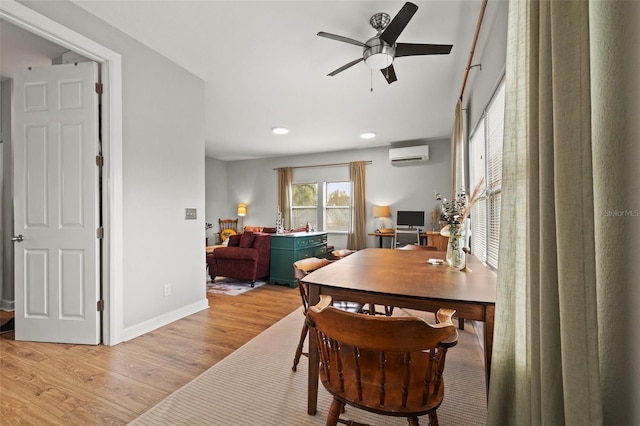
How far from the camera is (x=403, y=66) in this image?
310 cm

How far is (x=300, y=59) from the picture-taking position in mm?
2955

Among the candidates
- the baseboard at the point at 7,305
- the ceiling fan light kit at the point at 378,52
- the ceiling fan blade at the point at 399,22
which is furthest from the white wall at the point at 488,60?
the baseboard at the point at 7,305

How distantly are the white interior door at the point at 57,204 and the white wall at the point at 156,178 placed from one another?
10.1 inches

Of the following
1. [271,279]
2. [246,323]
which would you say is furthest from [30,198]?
[271,279]

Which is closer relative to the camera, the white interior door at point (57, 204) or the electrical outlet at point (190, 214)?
the white interior door at point (57, 204)

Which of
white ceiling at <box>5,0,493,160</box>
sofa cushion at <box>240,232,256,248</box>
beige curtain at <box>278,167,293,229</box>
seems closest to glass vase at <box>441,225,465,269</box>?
white ceiling at <box>5,0,493,160</box>

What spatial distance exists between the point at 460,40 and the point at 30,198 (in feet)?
13.6

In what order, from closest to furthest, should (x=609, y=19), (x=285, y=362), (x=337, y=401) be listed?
1. (x=609, y=19)
2. (x=337, y=401)
3. (x=285, y=362)

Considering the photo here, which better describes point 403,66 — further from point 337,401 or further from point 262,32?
point 337,401

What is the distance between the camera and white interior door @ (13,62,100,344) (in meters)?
2.40

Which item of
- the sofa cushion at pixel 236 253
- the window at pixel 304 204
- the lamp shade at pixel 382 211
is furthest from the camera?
the window at pixel 304 204

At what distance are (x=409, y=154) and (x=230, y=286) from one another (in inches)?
179

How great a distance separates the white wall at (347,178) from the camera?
6348 mm

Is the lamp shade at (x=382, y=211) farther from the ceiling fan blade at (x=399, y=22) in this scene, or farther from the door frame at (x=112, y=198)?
the door frame at (x=112, y=198)
